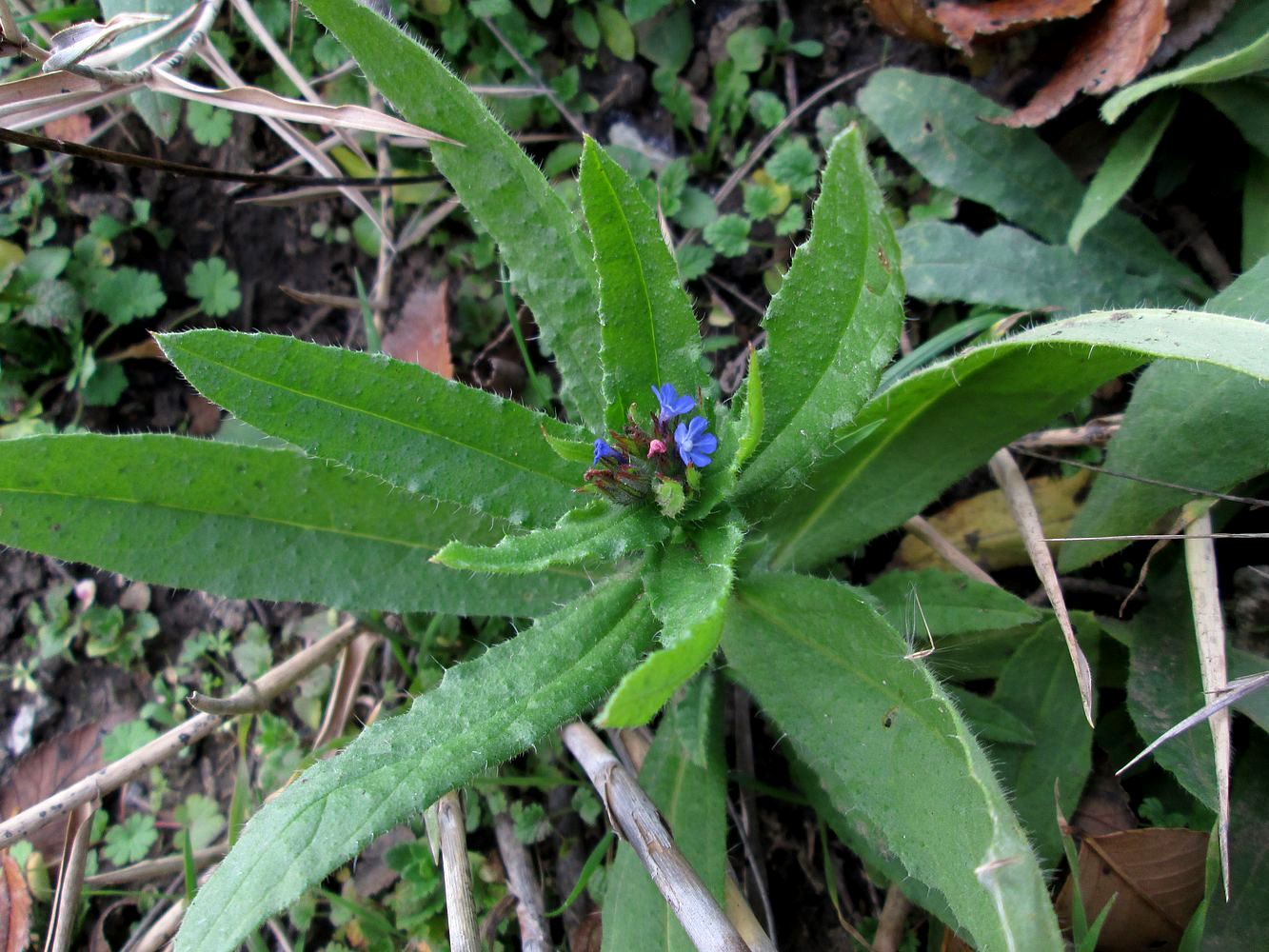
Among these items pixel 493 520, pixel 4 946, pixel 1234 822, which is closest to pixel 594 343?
pixel 493 520

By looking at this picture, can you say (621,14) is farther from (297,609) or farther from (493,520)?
(297,609)

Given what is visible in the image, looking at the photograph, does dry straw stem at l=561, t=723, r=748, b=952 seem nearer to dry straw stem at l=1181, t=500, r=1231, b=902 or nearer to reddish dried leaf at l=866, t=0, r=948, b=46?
dry straw stem at l=1181, t=500, r=1231, b=902

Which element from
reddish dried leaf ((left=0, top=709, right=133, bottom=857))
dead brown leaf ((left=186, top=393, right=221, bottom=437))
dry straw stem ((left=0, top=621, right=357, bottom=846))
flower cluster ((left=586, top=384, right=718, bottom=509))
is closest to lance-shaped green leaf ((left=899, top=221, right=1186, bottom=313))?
flower cluster ((left=586, top=384, right=718, bottom=509))

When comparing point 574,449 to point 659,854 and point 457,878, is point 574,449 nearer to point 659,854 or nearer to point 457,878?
point 659,854

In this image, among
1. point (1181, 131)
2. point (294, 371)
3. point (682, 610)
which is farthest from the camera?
point (1181, 131)

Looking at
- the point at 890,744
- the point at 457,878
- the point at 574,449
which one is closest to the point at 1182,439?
the point at 890,744
